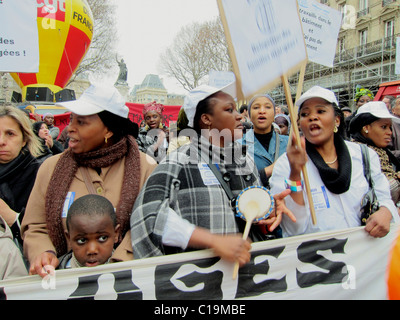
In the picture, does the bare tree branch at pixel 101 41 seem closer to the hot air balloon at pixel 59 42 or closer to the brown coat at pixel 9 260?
the hot air balloon at pixel 59 42

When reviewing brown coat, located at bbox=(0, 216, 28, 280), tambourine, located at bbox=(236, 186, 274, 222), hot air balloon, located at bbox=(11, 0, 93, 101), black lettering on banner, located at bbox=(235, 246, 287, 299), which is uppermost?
hot air balloon, located at bbox=(11, 0, 93, 101)

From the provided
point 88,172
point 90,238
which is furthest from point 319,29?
point 90,238

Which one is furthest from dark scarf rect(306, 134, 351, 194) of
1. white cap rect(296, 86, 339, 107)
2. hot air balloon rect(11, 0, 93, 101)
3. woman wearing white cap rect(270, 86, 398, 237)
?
hot air balloon rect(11, 0, 93, 101)

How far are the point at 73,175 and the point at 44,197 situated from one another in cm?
22

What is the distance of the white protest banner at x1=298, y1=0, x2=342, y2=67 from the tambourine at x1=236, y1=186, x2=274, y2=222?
9.55 ft

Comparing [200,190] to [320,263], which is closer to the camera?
[200,190]

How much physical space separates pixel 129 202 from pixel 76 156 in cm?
47

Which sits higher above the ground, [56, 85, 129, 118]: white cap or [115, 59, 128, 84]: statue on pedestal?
[115, 59, 128, 84]: statue on pedestal

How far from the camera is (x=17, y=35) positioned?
2.93m

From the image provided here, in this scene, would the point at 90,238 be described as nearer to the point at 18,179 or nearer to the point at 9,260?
the point at 9,260

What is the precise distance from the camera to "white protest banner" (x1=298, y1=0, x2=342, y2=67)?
4.23 meters

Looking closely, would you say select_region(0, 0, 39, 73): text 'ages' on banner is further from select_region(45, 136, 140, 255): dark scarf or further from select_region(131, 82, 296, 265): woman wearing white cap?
select_region(131, 82, 296, 265): woman wearing white cap

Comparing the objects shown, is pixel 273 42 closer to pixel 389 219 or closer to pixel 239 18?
pixel 239 18

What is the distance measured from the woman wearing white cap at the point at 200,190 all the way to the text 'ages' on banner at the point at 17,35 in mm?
1728
